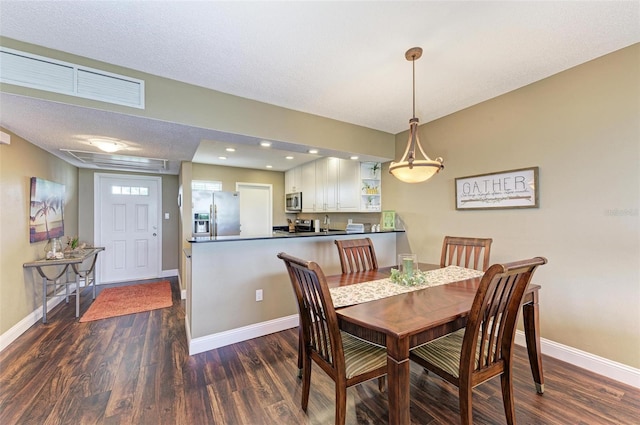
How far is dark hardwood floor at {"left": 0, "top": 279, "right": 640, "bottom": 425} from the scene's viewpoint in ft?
5.40

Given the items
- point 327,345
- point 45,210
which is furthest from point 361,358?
point 45,210

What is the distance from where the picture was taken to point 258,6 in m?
1.50

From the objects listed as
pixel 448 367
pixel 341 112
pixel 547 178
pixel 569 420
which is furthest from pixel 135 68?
pixel 569 420

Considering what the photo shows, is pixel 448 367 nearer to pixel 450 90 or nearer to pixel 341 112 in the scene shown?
pixel 450 90

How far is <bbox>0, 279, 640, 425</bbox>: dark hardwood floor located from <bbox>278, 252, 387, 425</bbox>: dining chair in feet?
1.27

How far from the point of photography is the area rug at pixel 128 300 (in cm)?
339

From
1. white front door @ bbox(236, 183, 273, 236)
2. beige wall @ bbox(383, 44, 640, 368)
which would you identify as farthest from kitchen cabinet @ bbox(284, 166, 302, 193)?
beige wall @ bbox(383, 44, 640, 368)

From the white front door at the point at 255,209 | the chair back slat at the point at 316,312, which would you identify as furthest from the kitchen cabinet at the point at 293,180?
the chair back slat at the point at 316,312

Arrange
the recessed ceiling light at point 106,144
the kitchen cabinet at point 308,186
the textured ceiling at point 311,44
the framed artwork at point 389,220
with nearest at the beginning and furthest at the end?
1. the textured ceiling at point 311,44
2. the recessed ceiling light at point 106,144
3. the framed artwork at point 389,220
4. the kitchen cabinet at point 308,186

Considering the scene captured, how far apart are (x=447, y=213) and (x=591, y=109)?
150 centimetres

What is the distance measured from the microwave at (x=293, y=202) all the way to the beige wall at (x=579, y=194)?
3.39 metres

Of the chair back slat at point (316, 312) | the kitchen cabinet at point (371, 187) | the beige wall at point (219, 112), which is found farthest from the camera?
the kitchen cabinet at point (371, 187)

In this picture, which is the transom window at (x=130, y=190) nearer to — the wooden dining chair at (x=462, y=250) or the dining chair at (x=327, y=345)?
the dining chair at (x=327, y=345)

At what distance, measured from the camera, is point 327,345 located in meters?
1.53
